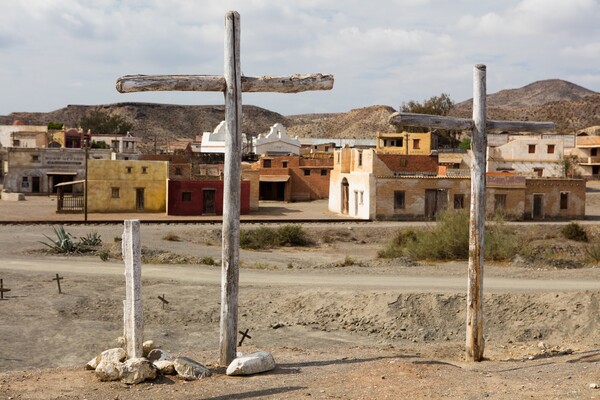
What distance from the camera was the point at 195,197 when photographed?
42812 mm

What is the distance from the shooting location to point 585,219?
44.6 metres

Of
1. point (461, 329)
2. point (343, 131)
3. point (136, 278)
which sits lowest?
point (461, 329)

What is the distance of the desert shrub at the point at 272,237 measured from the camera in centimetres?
3359

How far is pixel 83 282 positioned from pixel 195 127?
12993 cm

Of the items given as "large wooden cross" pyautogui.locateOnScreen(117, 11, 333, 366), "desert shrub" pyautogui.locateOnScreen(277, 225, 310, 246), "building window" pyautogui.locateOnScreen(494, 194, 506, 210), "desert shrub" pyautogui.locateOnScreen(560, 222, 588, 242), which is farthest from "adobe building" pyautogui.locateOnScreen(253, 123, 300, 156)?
"large wooden cross" pyautogui.locateOnScreen(117, 11, 333, 366)

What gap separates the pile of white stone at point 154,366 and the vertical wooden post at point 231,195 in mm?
371

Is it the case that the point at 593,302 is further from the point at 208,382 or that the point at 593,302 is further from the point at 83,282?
the point at 83,282

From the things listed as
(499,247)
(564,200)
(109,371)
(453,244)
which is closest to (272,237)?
(453,244)

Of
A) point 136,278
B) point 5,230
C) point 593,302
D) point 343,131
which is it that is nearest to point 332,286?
point 593,302

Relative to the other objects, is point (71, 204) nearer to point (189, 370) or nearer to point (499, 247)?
point (499, 247)

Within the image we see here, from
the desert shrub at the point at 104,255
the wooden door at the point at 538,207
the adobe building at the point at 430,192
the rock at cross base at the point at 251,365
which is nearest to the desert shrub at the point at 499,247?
the desert shrub at the point at 104,255

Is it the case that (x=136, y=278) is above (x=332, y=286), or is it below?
above

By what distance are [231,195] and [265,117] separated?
5911 inches

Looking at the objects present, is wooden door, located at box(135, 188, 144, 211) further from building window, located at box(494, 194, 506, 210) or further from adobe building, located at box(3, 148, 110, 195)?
building window, located at box(494, 194, 506, 210)
